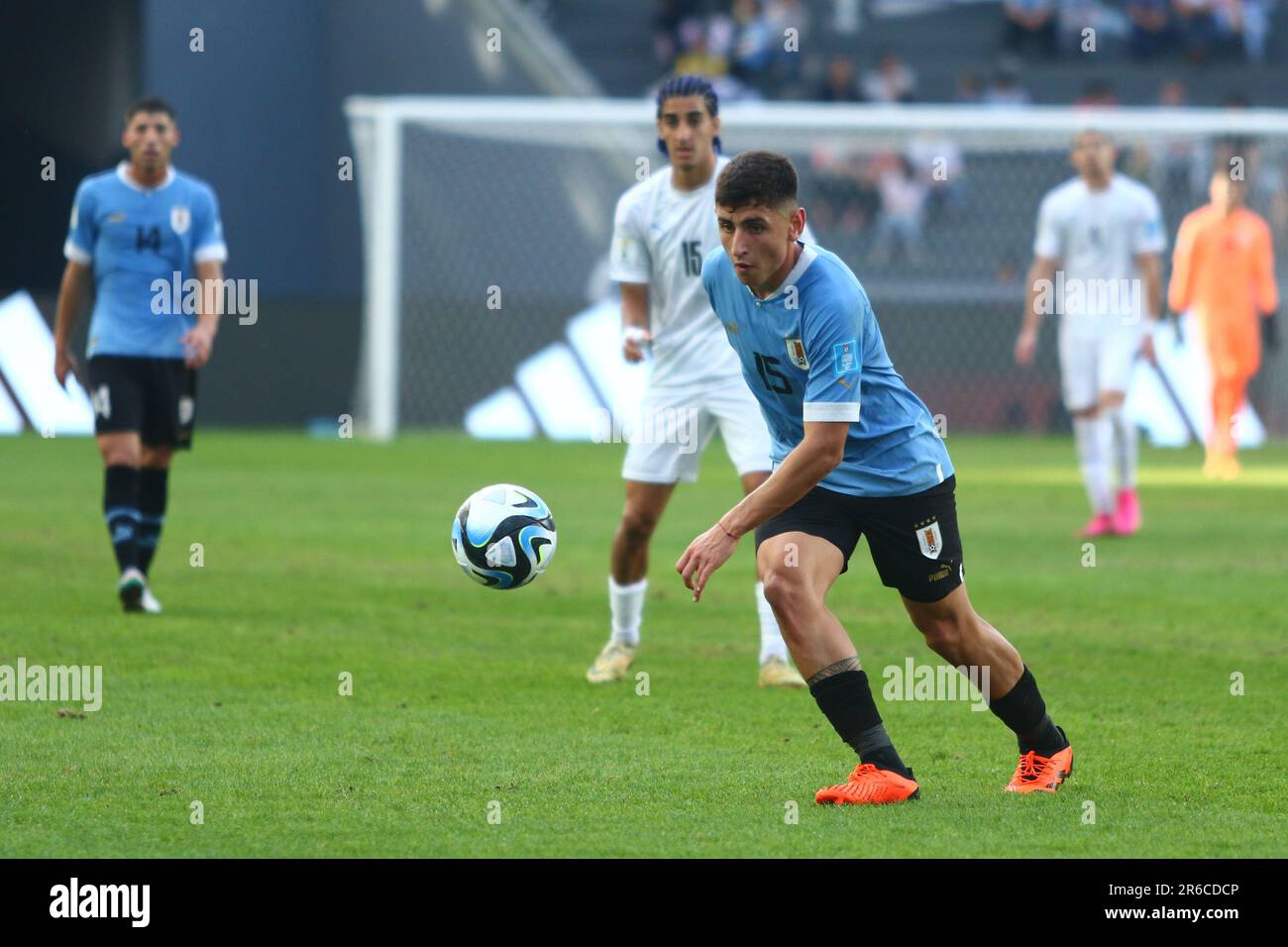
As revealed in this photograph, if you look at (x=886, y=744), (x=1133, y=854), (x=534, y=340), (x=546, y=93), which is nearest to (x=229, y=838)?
(x=886, y=744)

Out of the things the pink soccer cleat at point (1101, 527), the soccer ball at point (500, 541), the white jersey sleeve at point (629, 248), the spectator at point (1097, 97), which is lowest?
the pink soccer cleat at point (1101, 527)

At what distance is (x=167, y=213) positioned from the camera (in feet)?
29.3

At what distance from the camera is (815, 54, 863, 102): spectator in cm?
2459

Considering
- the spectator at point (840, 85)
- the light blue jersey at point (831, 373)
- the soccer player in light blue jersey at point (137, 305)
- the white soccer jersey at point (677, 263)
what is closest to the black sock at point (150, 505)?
the soccer player in light blue jersey at point (137, 305)

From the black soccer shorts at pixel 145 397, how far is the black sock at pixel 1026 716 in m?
4.90

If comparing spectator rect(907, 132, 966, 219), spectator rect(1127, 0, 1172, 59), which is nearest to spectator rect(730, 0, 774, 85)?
spectator rect(907, 132, 966, 219)

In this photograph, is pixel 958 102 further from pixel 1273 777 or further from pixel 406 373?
pixel 1273 777

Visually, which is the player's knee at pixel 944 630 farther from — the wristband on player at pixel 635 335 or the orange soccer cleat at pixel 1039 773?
the wristband on player at pixel 635 335

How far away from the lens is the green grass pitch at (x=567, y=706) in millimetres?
4844

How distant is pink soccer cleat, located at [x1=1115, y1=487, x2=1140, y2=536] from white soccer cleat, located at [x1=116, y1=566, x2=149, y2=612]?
664 centimetres

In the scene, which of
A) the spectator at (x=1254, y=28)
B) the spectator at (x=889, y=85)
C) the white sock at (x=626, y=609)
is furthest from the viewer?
the spectator at (x=1254, y=28)

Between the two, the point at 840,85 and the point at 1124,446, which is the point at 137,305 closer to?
the point at 1124,446

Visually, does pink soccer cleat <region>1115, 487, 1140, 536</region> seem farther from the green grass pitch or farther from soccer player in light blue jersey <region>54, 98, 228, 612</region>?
soccer player in light blue jersey <region>54, 98, 228, 612</region>

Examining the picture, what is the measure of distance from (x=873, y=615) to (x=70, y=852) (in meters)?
5.33
